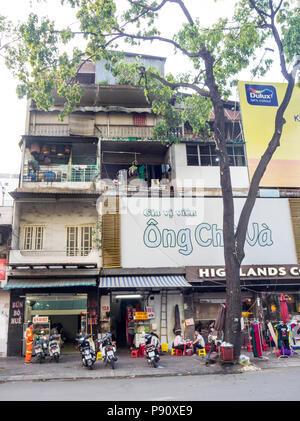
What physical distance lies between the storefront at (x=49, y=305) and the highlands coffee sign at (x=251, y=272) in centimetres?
467

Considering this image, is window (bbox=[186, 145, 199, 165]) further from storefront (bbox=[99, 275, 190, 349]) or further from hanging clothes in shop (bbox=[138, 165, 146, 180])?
storefront (bbox=[99, 275, 190, 349])

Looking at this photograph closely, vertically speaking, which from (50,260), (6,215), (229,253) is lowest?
(229,253)

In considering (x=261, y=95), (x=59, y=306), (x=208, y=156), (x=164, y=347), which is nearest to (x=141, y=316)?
(x=164, y=347)

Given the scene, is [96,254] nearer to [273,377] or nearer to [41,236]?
[41,236]

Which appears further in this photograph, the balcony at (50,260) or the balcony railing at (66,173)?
the balcony railing at (66,173)

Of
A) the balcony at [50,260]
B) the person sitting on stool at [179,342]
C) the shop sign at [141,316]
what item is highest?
the balcony at [50,260]

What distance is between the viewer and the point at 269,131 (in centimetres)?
2012

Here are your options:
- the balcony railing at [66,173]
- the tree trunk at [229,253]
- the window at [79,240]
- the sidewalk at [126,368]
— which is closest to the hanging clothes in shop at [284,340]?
the sidewalk at [126,368]

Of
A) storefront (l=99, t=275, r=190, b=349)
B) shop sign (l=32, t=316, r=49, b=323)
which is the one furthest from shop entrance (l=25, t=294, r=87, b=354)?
storefront (l=99, t=275, r=190, b=349)

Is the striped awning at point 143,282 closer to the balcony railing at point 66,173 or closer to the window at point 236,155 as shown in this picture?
the balcony railing at point 66,173

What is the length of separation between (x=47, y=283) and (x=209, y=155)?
1082cm

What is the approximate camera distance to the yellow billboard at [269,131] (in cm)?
1966

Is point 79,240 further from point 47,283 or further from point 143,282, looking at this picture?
point 143,282
